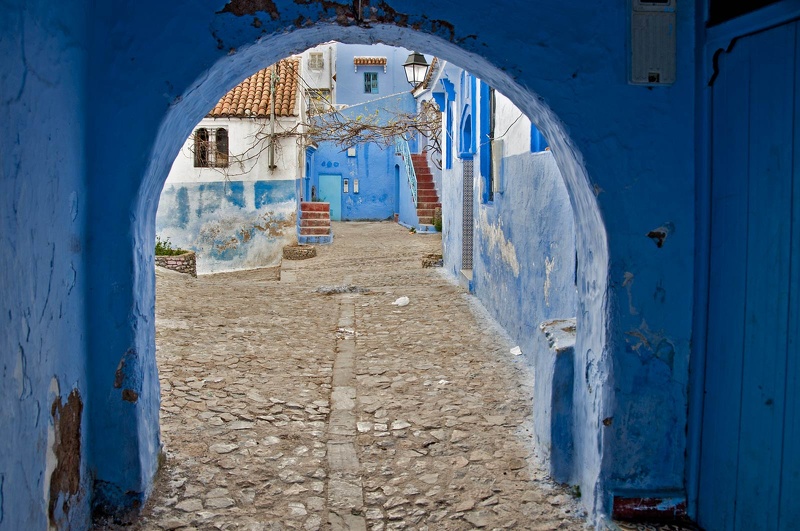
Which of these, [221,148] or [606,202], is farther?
[221,148]

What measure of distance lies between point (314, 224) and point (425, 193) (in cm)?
545

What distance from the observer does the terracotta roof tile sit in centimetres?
2025

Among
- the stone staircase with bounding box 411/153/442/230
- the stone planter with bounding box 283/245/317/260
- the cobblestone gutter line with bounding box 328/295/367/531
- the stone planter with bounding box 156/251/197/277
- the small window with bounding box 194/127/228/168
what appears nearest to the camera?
the cobblestone gutter line with bounding box 328/295/367/531

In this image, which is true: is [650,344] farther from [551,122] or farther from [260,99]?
[260,99]

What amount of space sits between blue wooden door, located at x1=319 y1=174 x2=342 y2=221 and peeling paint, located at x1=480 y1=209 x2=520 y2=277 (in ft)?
81.5

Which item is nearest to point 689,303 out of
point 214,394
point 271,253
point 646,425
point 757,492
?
point 646,425

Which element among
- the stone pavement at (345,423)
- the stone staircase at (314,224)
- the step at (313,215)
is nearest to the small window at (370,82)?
the stone staircase at (314,224)

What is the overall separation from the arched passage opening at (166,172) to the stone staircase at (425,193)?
20814 mm

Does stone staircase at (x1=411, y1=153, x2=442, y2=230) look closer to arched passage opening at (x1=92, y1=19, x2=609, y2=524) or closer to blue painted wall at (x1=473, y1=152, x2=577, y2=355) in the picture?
blue painted wall at (x1=473, y1=152, x2=577, y2=355)

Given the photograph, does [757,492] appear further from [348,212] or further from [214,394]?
[348,212]

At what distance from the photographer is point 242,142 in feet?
66.8

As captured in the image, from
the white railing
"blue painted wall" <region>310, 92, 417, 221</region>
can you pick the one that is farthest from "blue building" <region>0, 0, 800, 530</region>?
"blue painted wall" <region>310, 92, 417, 221</region>

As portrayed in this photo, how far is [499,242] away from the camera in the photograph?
856 centimetres

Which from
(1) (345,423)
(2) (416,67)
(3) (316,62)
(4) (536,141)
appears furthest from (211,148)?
(3) (316,62)
